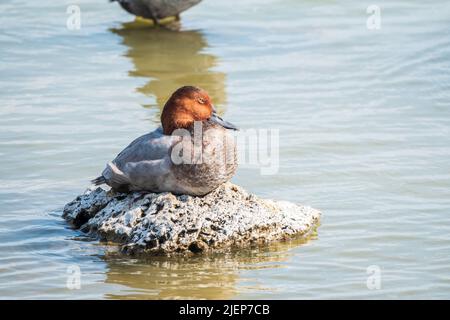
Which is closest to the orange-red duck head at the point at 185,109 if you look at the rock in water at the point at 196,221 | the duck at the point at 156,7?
the rock in water at the point at 196,221

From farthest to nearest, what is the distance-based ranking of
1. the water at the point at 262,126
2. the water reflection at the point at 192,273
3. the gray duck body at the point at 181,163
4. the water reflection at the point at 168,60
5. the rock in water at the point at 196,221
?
the water reflection at the point at 168,60, the gray duck body at the point at 181,163, the rock in water at the point at 196,221, the water at the point at 262,126, the water reflection at the point at 192,273

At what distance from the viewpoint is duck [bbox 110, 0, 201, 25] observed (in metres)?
12.7

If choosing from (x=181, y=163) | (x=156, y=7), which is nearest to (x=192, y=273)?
(x=181, y=163)

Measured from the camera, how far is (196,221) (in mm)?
6199

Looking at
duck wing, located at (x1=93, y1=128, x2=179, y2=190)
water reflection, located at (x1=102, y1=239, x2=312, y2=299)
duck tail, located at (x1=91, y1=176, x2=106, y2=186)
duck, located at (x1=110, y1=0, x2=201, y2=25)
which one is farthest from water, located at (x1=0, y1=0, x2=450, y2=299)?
duck wing, located at (x1=93, y1=128, x2=179, y2=190)

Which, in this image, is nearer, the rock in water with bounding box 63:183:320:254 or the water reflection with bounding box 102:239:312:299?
the water reflection with bounding box 102:239:312:299

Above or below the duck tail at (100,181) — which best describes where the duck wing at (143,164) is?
above

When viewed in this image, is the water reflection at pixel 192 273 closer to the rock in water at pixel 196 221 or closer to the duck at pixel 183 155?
the rock in water at pixel 196 221

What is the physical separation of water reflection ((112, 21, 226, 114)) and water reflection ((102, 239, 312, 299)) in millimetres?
3749

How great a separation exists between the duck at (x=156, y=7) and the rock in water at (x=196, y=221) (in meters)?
6.45

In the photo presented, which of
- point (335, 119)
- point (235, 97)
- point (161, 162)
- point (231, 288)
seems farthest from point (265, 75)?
point (231, 288)

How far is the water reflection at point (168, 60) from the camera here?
1041 centimetres

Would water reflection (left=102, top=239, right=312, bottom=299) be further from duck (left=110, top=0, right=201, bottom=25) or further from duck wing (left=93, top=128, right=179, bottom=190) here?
duck (left=110, top=0, right=201, bottom=25)

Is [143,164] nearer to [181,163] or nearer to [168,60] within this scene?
[181,163]
